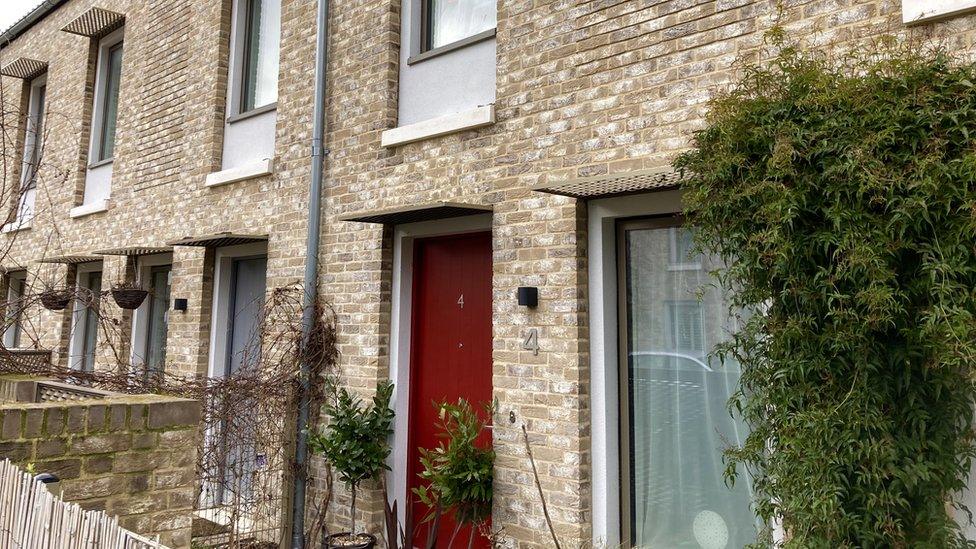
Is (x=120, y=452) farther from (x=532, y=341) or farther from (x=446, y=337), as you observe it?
(x=446, y=337)

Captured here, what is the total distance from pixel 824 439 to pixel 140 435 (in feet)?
10.6

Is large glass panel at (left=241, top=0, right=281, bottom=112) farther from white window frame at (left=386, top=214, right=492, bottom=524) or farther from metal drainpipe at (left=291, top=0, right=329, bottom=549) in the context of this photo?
white window frame at (left=386, top=214, right=492, bottom=524)

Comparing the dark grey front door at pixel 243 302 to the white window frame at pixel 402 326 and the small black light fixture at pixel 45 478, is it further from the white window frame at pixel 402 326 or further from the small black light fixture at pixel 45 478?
the small black light fixture at pixel 45 478

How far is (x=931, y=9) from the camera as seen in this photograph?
3.20 m

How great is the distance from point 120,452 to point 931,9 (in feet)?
14.6

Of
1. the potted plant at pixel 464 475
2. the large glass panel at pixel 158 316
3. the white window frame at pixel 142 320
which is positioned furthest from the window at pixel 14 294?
the potted plant at pixel 464 475

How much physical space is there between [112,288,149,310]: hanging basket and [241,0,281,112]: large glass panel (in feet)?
7.44

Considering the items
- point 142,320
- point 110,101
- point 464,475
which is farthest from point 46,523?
point 110,101

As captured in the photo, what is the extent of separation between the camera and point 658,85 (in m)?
4.10

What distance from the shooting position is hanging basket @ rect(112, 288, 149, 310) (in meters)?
7.27

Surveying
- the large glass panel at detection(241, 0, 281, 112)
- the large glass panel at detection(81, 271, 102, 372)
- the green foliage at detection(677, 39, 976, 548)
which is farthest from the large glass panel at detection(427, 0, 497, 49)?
the large glass panel at detection(81, 271, 102, 372)

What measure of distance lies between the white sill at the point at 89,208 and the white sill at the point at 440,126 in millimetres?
5442

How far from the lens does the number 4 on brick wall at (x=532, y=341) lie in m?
4.46

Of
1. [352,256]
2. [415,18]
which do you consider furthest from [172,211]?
[415,18]
